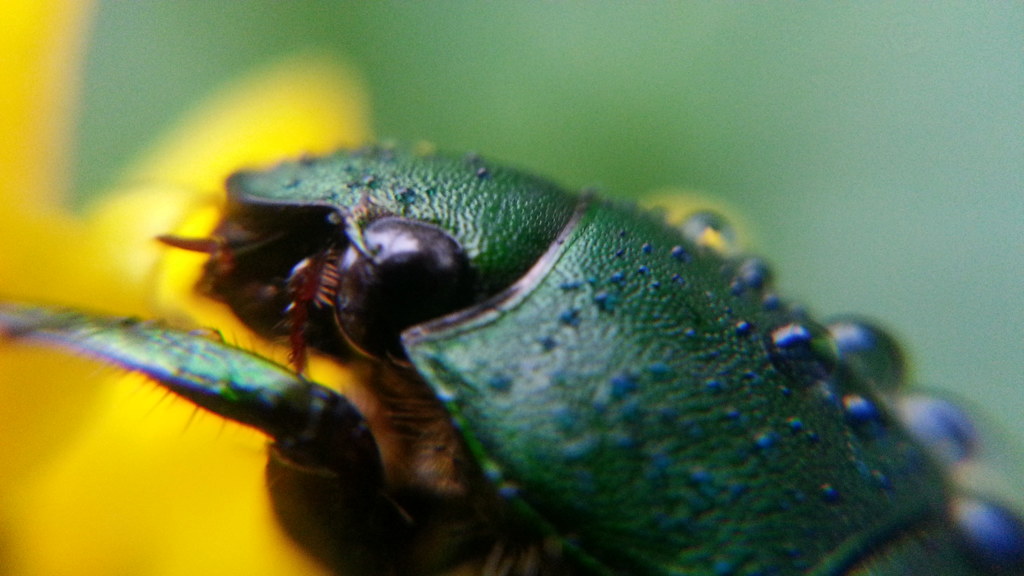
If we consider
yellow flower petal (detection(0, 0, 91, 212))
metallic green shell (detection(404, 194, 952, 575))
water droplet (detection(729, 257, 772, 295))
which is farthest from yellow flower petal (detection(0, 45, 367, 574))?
water droplet (detection(729, 257, 772, 295))

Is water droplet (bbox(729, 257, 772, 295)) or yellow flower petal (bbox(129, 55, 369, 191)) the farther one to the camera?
yellow flower petal (bbox(129, 55, 369, 191))

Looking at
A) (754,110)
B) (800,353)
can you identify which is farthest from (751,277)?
(754,110)

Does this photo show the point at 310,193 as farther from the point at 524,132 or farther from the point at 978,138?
the point at 978,138

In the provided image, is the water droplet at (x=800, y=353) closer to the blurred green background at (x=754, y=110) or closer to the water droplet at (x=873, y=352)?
the water droplet at (x=873, y=352)

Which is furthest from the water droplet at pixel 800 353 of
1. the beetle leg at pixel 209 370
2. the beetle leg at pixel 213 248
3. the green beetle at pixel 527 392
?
the beetle leg at pixel 213 248

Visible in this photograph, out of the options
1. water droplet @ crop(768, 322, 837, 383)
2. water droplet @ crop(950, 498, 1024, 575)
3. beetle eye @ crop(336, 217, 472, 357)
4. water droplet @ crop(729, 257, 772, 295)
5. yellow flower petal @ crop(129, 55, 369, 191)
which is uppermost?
water droplet @ crop(729, 257, 772, 295)

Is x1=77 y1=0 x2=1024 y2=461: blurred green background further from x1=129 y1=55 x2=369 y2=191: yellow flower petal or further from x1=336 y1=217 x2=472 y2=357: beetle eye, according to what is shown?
x1=336 y1=217 x2=472 y2=357: beetle eye
